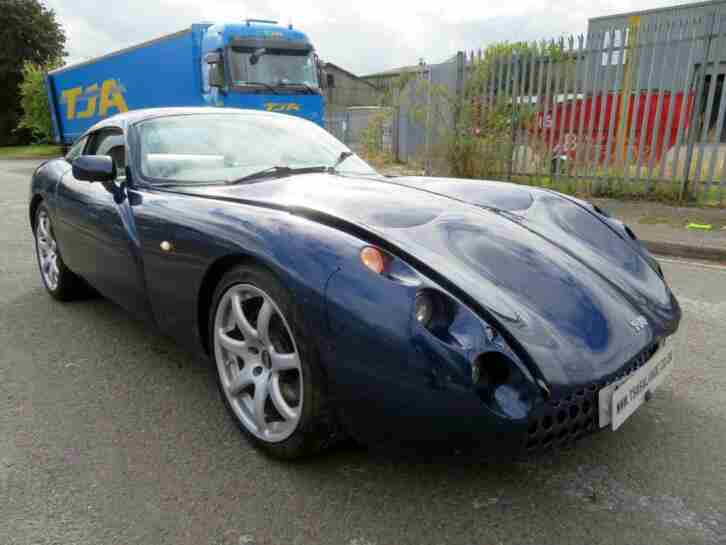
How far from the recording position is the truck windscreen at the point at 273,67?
1155 centimetres

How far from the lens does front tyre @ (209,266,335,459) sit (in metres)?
1.87

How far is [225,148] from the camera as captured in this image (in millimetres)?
3000

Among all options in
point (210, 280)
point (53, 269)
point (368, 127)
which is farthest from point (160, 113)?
point (368, 127)

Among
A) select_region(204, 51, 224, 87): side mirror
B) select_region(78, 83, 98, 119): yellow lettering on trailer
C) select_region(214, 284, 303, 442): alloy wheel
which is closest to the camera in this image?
select_region(214, 284, 303, 442): alloy wheel

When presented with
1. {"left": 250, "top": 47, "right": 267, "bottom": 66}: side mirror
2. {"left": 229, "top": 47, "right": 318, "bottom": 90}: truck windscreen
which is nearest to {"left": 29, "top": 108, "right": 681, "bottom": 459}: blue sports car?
{"left": 229, "top": 47, "right": 318, "bottom": 90}: truck windscreen

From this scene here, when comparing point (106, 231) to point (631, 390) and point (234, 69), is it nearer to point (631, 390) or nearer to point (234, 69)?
point (631, 390)

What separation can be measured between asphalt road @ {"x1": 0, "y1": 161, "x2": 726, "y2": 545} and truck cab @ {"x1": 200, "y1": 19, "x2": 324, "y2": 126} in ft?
31.9

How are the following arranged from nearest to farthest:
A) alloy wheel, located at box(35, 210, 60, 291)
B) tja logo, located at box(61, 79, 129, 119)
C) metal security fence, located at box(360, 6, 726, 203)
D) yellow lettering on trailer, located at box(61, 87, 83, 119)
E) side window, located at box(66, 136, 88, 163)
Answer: side window, located at box(66, 136, 88, 163)
alloy wheel, located at box(35, 210, 60, 291)
metal security fence, located at box(360, 6, 726, 203)
tja logo, located at box(61, 79, 129, 119)
yellow lettering on trailer, located at box(61, 87, 83, 119)

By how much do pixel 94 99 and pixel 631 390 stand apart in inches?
756

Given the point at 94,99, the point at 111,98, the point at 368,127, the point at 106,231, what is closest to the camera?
the point at 106,231

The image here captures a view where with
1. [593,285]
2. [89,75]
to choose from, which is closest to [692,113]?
[593,285]

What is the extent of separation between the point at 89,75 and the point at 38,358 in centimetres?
1759

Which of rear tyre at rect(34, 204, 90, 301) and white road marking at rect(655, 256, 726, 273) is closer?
rear tyre at rect(34, 204, 90, 301)

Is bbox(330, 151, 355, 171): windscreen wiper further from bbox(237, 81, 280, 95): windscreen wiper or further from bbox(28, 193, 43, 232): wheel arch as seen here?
bbox(237, 81, 280, 95): windscreen wiper
